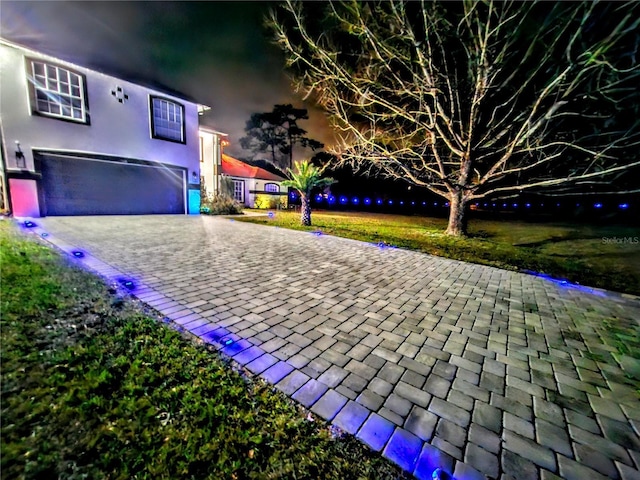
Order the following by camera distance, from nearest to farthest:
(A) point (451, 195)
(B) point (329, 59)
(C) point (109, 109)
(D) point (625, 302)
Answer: (D) point (625, 302) → (B) point (329, 59) → (A) point (451, 195) → (C) point (109, 109)

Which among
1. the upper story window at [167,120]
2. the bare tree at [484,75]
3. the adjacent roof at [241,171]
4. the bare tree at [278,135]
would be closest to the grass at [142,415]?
the bare tree at [484,75]

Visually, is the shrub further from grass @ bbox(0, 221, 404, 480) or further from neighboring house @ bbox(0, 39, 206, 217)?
grass @ bbox(0, 221, 404, 480)

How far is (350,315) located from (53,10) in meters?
13.7

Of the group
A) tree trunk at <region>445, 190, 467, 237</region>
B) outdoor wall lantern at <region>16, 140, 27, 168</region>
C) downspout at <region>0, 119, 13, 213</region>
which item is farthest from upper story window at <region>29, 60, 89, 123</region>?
tree trunk at <region>445, 190, 467, 237</region>

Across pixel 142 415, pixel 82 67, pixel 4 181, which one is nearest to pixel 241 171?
pixel 82 67

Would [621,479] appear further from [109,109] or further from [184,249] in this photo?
[109,109]

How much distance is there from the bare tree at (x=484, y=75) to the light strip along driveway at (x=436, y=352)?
730cm

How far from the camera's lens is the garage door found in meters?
11.7

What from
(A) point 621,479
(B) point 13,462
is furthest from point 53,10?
(A) point 621,479

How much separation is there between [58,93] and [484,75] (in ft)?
56.2

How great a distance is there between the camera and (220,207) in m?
17.1

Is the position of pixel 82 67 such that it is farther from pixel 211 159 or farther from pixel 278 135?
pixel 278 135

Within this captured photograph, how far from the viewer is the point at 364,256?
694 centimetres

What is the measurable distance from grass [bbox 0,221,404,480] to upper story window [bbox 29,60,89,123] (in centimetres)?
1307
